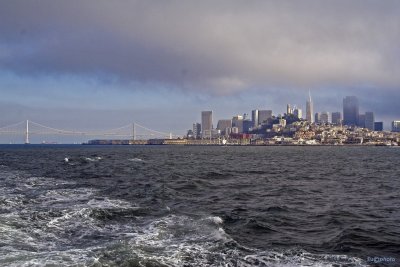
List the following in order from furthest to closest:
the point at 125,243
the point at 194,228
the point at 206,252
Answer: the point at 194,228
the point at 125,243
the point at 206,252

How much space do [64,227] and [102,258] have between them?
4.87 meters

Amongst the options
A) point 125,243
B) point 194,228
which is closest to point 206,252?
point 125,243

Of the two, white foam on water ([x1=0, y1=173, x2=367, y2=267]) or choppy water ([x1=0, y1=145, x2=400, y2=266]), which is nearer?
white foam on water ([x1=0, y1=173, x2=367, y2=267])

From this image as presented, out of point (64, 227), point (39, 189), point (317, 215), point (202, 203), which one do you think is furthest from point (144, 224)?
point (39, 189)

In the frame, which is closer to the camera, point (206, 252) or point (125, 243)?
point (206, 252)

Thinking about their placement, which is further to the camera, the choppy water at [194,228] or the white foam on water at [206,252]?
the choppy water at [194,228]

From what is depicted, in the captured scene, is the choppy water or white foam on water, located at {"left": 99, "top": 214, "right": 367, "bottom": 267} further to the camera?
the choppy water

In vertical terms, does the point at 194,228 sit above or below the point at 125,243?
below

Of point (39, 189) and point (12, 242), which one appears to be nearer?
point (12, 242)

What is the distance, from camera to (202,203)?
69.7 feet

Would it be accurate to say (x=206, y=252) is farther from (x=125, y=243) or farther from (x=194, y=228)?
(x=194, y=228)

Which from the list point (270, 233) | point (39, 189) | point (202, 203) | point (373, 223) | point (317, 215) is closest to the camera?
point (270, 233)

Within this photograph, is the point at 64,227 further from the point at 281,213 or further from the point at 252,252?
the point at 281,213

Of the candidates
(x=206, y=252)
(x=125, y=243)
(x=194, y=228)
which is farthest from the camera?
(x=194, y=228)
